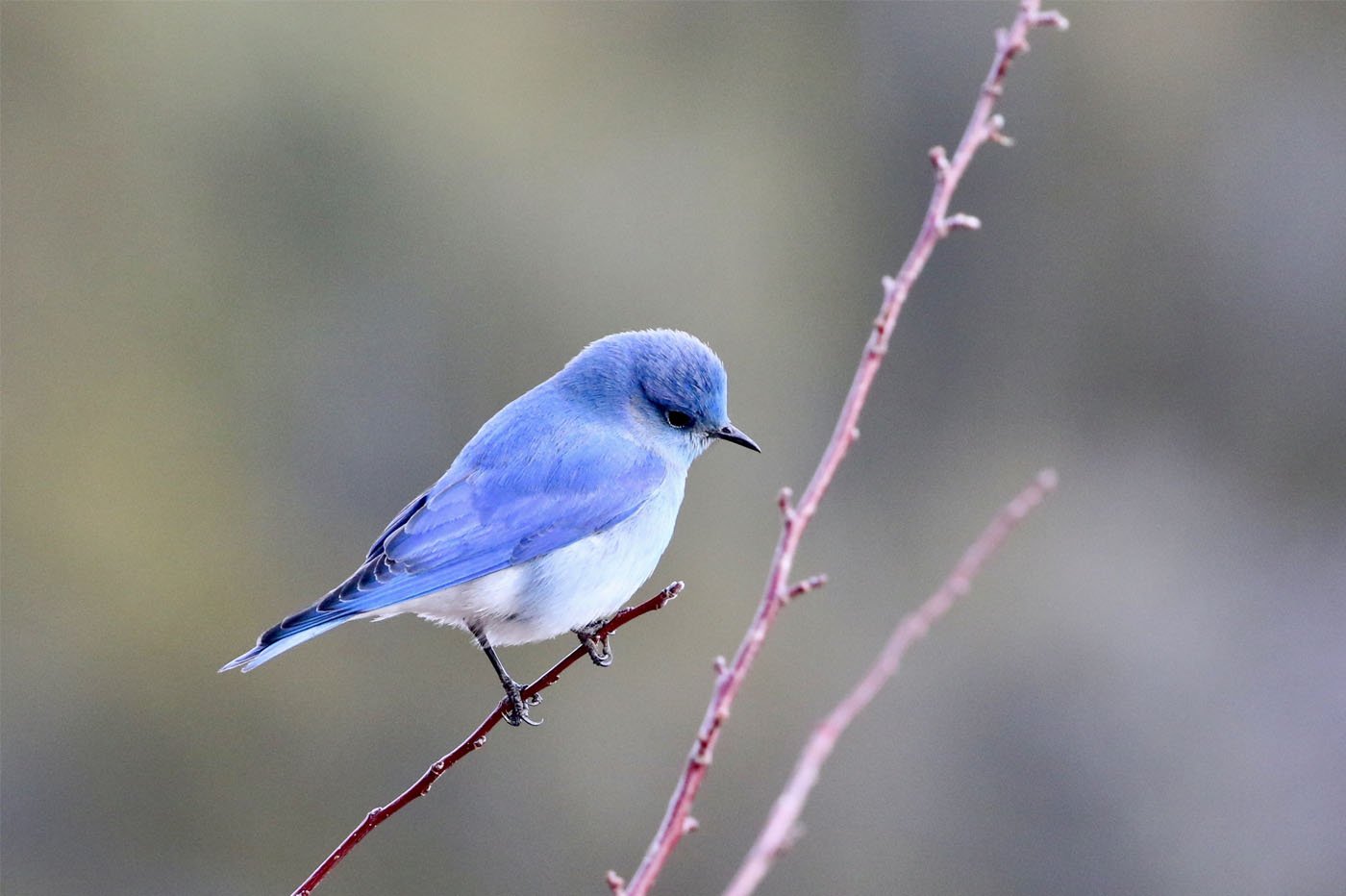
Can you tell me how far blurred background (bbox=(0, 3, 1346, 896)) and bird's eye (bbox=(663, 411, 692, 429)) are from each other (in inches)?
183

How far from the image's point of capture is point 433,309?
9758mm

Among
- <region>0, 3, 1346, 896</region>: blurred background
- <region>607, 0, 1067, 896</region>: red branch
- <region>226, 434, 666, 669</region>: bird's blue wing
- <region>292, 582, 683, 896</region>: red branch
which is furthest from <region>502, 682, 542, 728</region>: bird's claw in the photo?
<region>0, 3, 1346, 896</region>: blurred background

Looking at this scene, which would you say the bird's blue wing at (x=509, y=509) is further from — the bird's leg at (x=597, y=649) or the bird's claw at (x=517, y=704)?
the bird's claw at (x=517, y=704)

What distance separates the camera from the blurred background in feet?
30.8

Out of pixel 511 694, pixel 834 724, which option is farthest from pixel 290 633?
pixel 834 724

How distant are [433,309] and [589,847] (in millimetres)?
3654

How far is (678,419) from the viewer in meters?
4.14

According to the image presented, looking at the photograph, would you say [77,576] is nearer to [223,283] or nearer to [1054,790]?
[223,283]

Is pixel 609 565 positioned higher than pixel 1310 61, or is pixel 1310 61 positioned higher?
pixel 609 565

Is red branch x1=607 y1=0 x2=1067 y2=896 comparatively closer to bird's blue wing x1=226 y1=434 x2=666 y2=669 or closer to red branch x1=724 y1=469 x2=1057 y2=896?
red branch x1=724 y1=469 x2=1057 y2=896

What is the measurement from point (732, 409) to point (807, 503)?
25.8 ft

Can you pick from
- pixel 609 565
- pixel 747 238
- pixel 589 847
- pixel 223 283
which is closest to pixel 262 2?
pixel 223 283

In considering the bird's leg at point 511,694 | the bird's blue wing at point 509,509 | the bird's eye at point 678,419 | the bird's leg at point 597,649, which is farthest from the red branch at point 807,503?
the bird's eye at point 678,419

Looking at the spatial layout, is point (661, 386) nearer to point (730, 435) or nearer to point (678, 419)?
point (678, 419)
